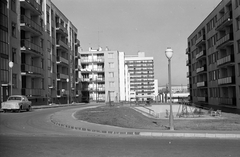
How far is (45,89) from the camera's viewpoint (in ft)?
166

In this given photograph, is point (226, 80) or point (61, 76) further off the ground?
point (61, 76)

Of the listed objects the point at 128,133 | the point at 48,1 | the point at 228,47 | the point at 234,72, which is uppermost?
the point at 48,1

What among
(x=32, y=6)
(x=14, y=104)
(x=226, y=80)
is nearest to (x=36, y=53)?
(x=32, y=6)

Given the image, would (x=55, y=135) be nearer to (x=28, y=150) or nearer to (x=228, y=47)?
(x=28, y=150)

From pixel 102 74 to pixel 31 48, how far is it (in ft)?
174

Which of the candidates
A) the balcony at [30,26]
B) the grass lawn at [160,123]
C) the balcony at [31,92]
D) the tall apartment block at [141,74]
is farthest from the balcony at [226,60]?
the tall apartment block at [141,74]

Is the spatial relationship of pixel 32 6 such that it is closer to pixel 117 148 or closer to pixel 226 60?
pixel 226 60

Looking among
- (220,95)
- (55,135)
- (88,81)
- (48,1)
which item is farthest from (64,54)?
(55,135)

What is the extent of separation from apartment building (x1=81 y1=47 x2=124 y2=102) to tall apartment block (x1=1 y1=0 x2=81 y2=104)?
72.9 ft

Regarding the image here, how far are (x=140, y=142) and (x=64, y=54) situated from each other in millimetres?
57693

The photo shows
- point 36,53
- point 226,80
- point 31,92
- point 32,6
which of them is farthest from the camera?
point 36,53

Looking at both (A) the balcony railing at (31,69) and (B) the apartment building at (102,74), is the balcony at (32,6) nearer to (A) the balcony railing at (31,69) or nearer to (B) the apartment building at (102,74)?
(A) the balcony railing at (31,69)

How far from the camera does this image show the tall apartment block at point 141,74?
537 feet

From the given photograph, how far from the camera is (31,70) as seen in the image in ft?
142
